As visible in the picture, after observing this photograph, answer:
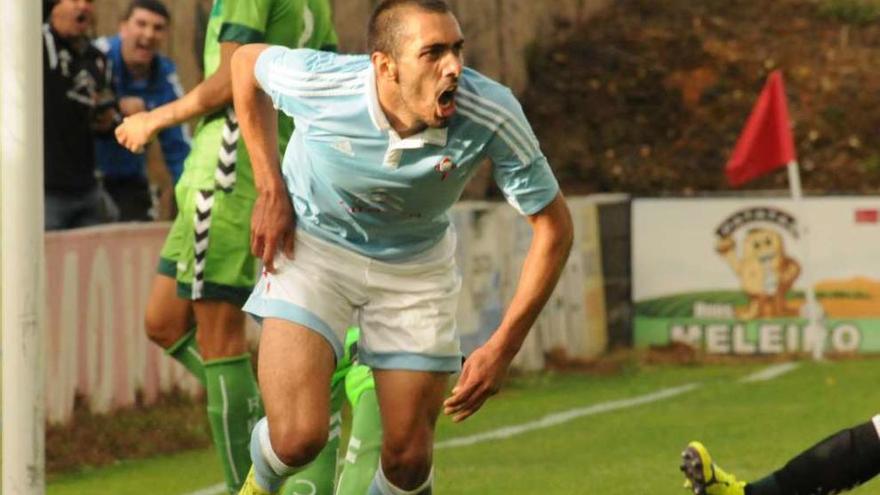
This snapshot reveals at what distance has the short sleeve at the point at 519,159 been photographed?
20.9ft

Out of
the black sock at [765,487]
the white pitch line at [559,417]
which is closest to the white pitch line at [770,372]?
the white pitch line at [559,417]

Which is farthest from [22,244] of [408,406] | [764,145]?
[764,145]

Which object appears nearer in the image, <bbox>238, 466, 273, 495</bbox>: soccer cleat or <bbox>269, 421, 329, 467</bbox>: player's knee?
<bbox>269, 421, 329, 467</bbox>: player's knee

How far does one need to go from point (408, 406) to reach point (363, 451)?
1.61 feet

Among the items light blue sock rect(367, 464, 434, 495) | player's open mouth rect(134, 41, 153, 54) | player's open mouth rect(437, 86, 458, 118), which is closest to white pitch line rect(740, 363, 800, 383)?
player's open mouth rect(134, 41, 153, 54)

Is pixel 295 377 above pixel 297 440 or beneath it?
above

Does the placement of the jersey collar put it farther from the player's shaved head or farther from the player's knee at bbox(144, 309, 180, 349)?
the player's knee at bbox(144, 309, 180, 349)

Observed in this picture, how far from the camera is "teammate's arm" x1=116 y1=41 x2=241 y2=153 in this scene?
7.41m

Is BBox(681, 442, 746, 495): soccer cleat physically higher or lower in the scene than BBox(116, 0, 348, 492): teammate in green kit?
lower

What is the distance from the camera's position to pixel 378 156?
6.54 metres

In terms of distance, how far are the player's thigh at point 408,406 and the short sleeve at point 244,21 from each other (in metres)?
1.41

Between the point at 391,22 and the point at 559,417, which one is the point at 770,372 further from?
the point at 391,22

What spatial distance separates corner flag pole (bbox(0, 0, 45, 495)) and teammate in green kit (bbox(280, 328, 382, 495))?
41.9 inches

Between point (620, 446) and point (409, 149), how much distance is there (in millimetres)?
4992
